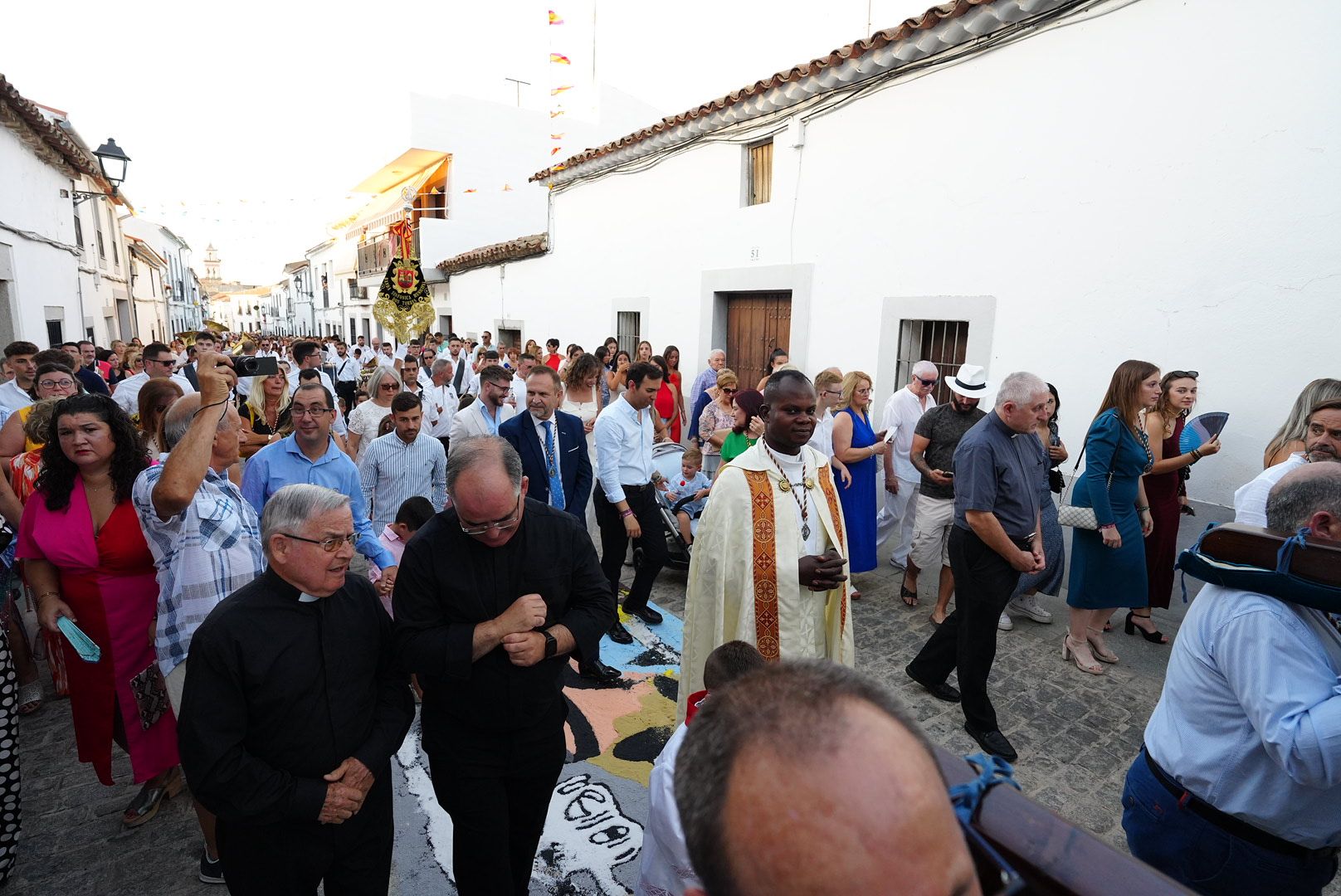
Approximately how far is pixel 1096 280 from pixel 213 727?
20.8ft

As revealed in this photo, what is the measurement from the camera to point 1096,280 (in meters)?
5.54

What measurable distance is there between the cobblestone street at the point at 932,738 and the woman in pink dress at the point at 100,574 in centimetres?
33

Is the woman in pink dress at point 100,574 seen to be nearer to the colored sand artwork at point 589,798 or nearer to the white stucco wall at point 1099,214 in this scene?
the colored sand artwork at point 589,798

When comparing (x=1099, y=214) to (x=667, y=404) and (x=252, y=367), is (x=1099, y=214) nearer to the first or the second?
(x=667, y=404)

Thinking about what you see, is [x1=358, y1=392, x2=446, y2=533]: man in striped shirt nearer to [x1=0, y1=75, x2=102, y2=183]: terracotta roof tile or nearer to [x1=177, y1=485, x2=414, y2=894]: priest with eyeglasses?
[x1=177, y1=485, x2=414, y2=894]: priest with eyeglasses

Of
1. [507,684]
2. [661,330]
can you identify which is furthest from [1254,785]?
[661,330]

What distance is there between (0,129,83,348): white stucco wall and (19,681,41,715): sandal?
31.3ft

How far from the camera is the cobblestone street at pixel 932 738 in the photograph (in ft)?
9.29

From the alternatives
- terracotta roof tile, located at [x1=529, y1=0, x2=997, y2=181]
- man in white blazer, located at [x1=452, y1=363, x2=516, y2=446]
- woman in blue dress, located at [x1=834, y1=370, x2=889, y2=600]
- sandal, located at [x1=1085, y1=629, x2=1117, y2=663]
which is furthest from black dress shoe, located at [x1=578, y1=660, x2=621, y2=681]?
terracotta roof tile, located at [x1=529, y1=0, x2=997, y2=181]

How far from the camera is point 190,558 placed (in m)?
2.59

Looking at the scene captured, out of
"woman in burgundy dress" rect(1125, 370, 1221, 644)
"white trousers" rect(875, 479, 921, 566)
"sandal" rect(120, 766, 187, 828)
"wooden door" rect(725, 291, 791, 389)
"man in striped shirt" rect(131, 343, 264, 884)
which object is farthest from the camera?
"wooden door" rect(725, 291, 791, 389)

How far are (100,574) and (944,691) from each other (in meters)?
4.38

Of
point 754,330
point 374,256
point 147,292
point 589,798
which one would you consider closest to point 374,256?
point 374,256

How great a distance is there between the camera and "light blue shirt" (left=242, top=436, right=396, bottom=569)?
3588mm
